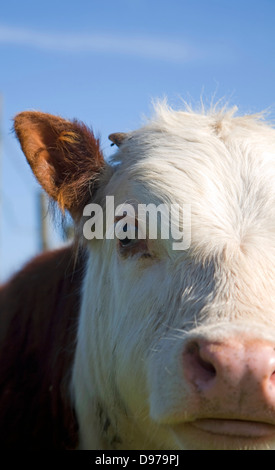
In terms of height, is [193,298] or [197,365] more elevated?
[193,298]

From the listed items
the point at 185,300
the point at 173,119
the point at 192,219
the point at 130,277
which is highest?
the point at 173,119

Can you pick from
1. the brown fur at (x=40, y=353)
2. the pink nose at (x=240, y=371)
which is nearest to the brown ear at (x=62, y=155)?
the brown fur at (x=40, y=353)

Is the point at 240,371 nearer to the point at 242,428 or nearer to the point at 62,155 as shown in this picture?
the point at 242,428

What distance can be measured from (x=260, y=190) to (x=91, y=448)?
6.72ft

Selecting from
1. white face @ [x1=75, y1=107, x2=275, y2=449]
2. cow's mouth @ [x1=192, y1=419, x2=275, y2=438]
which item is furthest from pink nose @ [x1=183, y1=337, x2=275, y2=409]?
cow's mouth @ [x1=192, y1=419, x2=275, y2=438]

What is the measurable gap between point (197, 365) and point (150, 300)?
710 mm

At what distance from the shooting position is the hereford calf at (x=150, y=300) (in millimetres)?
2420

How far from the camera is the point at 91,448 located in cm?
369

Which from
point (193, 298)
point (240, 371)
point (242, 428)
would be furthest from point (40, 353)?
point (240, 371)

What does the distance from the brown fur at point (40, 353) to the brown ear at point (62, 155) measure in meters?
0.58

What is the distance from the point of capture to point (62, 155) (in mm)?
3932

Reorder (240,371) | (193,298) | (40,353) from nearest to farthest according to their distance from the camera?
(240,371), (193,298), (40,353)
